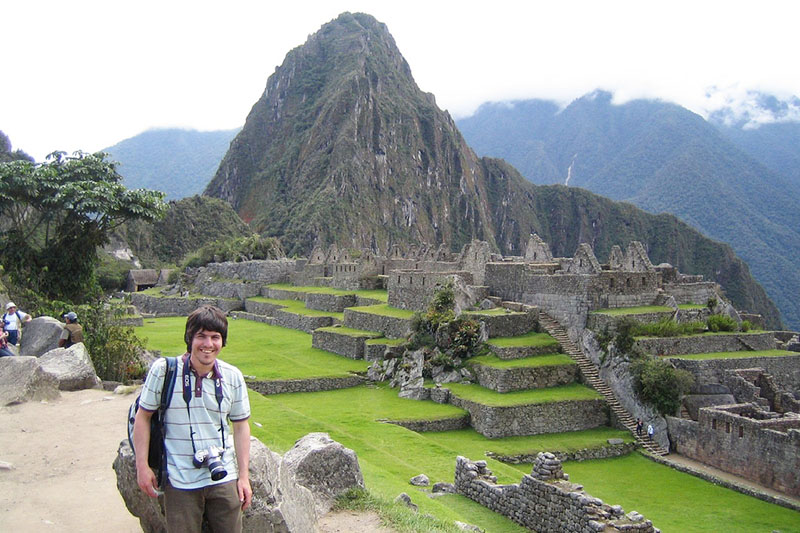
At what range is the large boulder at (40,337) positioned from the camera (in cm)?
1420

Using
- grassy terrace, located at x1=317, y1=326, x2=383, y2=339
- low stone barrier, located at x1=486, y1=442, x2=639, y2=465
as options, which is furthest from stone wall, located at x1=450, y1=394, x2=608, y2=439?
grassy terrace, located at x1=317, y1=326, x2=383, y2=339

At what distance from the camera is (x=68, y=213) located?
77.6 feet

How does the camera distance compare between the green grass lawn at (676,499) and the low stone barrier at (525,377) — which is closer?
the green grass lawn at (676,499)

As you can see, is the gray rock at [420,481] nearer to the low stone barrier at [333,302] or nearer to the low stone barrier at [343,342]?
the low stone barrier at [343,342]

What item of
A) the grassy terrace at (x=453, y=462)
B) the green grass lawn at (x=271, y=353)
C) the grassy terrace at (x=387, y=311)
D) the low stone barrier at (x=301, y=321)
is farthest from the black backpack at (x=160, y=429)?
the low stone barrier at (x=301, y=321)

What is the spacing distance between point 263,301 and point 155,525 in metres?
42.7

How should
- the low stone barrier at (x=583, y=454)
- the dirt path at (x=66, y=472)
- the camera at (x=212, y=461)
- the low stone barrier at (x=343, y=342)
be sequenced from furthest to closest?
the low stone barrier at (x=343, y=342) → the low stone barrier at (x=583, y=454) → the dirt path at (x=66, y=472) → the camera at (x=212, y=461)

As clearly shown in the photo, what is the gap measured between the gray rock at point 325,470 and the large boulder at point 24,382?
517 cm

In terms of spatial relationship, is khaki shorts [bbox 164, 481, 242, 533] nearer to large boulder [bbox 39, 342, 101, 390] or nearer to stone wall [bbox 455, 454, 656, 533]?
stone wall [bbox 455, 454, 656, 533]

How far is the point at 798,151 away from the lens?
525ft

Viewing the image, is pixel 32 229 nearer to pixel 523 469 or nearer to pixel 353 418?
pixel 353 418

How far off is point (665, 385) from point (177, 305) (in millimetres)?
41369

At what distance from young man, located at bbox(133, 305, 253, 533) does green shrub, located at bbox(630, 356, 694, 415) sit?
1743 cm

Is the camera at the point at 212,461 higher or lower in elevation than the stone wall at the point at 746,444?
higher
